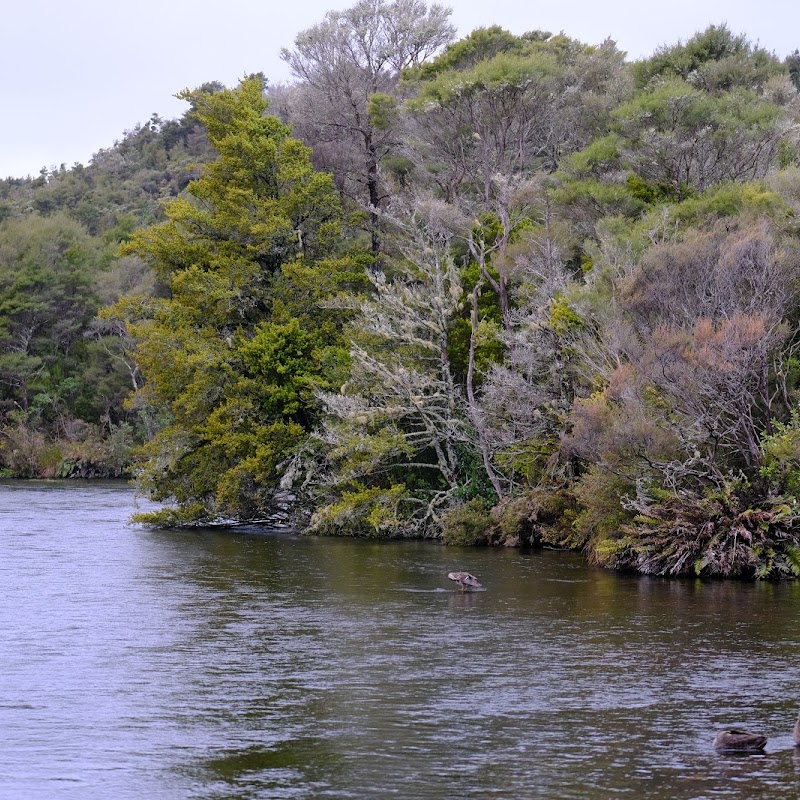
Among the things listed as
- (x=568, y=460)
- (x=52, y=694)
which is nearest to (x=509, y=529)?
(x=568, y=460)

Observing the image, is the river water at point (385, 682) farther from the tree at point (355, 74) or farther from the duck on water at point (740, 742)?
the tree at point (355, 74)

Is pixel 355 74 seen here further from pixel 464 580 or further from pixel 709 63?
pixel 464 580

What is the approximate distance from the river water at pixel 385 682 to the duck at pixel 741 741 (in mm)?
158

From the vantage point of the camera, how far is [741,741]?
567 inches

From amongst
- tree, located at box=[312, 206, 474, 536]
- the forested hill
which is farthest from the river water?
tree, located at box=[312, 206, 474, 536]

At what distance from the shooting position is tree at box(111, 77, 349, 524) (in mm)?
43375

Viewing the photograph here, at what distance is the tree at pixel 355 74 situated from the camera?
178 feet

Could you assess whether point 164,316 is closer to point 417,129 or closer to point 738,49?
point 417,129

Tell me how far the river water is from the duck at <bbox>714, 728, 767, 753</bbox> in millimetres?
158

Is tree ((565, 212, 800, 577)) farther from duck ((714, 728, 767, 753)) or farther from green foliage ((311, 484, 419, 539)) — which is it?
→ duck ((714, 728, 767, 753))

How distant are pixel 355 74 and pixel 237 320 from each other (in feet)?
52.1

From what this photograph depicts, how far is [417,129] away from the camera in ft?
156

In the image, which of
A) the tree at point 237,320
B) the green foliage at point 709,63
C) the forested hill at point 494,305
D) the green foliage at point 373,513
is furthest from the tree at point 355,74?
the green foliage at point 373,513

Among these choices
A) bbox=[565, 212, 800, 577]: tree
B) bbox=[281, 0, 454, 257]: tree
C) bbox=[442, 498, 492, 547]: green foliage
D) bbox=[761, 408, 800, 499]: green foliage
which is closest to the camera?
bbox=[761, 408, 800, 499]: green foliage
